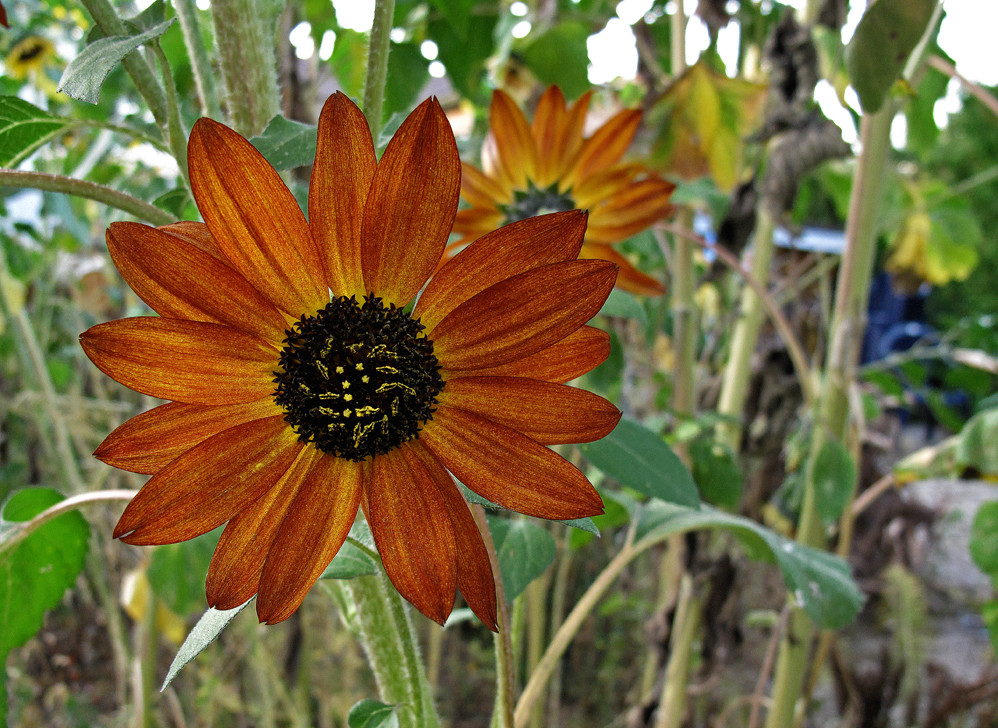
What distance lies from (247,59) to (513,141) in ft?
0.77

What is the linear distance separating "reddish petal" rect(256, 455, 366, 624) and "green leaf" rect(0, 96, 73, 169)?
203 millimetres

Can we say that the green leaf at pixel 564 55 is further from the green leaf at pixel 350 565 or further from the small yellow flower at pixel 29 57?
the small yellow flower at pixel 29 57

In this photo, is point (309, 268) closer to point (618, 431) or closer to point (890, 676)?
point (618, 431)

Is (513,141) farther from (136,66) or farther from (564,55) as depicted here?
(564,55)

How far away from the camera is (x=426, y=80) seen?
0.79 metres

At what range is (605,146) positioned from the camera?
1.72 feet

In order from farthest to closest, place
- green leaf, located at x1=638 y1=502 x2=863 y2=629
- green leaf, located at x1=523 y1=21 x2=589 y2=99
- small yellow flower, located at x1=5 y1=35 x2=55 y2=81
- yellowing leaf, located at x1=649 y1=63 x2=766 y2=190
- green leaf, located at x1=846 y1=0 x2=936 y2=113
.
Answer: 1. small yellow flower, located at x1=5 y1=35 x2=55 y2=81
2. green leaf, located at x1=523 y1=21 x2=589 y2=99
3. yellowing leaf, located at x1=649 y1=63 x2=766 y2=190
4. green leaf, located at x1=638 y1=502 x2=863 y2=629
5. green leaf, located at x1=846 y1=0 x2=936 y2=113

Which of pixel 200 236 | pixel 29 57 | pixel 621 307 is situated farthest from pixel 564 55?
pixel 29 57

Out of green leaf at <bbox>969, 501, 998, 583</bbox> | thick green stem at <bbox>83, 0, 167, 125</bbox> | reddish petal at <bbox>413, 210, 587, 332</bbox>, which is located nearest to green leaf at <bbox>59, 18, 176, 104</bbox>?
thick green stem at <bbox>83, 0, 167, 125</bbox>

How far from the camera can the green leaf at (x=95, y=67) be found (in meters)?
0.24

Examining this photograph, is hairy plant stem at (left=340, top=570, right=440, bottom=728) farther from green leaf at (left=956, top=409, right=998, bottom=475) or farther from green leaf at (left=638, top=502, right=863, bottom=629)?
green leaf at (left=956, top=409, right=998, bottom=475)

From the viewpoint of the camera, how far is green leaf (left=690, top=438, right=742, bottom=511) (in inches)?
29.1

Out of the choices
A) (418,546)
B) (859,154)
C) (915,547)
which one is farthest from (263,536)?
(915,547)

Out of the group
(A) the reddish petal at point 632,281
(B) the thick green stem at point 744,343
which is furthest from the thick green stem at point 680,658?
(A) the reddish petal at point 632,281
